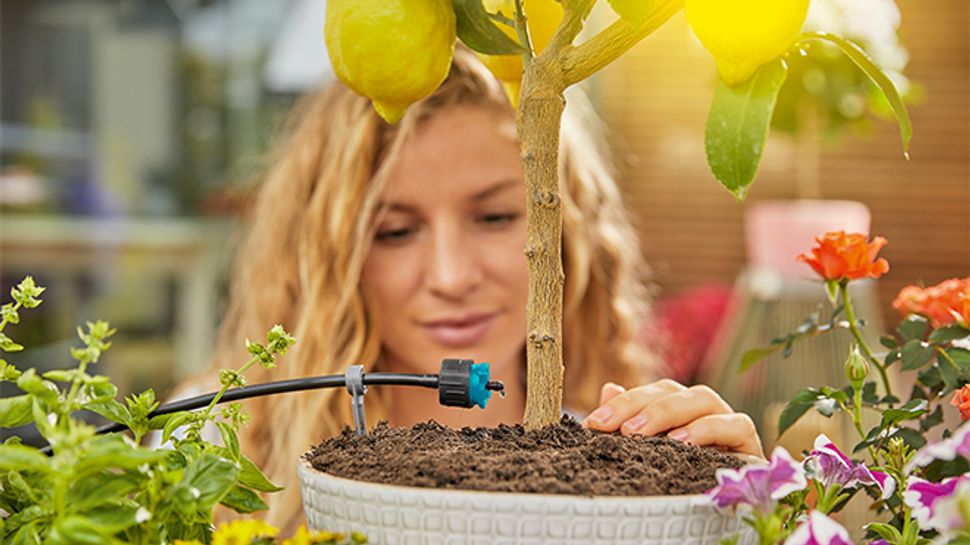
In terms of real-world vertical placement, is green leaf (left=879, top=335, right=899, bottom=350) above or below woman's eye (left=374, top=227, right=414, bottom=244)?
above

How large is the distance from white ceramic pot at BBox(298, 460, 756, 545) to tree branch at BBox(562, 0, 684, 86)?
0.68ft

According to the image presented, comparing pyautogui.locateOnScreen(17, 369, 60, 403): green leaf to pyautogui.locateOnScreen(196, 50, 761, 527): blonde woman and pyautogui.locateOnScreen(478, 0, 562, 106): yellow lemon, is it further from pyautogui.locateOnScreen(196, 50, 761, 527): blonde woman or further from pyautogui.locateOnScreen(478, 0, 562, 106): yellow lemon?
pyautogui.locateOnScreen(196, 50, 761, 527): blonde woman

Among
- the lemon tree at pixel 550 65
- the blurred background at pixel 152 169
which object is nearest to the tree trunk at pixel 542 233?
the lemon tree at pixel 550 65

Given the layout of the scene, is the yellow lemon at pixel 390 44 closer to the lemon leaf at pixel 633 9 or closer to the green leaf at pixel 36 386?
the lemon leaf at pixel 633 9

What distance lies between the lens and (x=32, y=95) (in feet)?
11.3

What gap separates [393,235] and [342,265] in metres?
0.08

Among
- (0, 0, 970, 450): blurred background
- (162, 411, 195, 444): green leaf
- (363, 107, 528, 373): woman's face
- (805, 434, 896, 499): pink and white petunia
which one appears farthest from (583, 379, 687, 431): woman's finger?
(0, 0, 970, 450): blurred background

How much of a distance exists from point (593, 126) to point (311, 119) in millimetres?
612

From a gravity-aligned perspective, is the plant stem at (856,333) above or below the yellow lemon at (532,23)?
below

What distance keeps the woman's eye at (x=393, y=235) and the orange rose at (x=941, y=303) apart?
0.83 metres

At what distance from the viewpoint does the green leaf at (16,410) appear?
44cm

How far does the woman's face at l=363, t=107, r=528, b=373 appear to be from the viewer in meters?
1.38

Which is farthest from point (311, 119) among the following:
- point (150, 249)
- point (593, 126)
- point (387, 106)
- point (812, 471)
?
point (150, 249)

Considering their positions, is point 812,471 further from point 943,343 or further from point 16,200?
point 16,200
